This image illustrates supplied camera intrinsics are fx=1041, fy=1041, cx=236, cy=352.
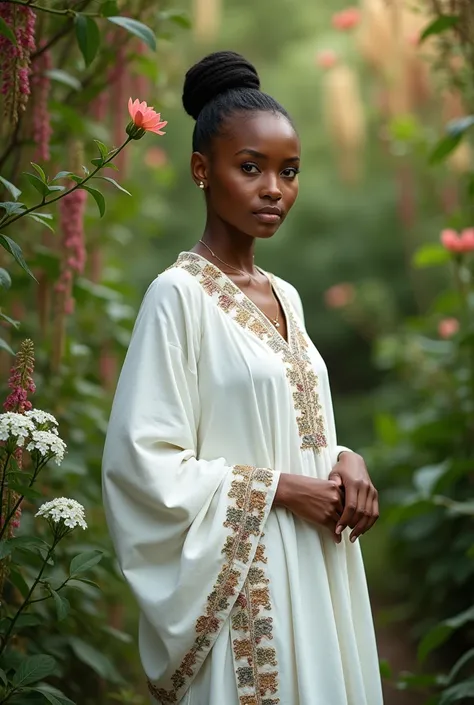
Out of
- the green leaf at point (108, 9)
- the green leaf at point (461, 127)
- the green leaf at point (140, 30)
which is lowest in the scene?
the green leaf at point (140, 30)

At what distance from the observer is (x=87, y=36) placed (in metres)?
2.05

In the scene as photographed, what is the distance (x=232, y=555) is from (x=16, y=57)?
1.01 metres

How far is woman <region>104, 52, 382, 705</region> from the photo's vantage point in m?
1.87

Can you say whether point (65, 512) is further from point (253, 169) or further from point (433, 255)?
point (433, 255)

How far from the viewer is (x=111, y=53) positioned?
292 cm

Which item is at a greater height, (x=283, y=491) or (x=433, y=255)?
(x=433, y=255)

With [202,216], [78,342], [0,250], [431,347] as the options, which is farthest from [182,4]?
[0,250]

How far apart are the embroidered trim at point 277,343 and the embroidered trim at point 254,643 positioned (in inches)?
11.7

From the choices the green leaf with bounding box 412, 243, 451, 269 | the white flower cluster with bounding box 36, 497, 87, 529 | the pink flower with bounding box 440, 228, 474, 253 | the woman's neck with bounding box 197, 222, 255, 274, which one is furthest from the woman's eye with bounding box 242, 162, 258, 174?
the green leaf with bounding box 412, 243, 451, 269

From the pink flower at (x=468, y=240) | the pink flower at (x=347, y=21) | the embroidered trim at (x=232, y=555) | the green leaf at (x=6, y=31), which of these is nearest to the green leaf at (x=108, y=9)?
the green leaf at (x=6, y=31)

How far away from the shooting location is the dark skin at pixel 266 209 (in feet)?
6.32

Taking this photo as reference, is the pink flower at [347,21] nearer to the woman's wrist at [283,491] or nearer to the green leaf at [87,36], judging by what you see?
the green leaf at [87,36]

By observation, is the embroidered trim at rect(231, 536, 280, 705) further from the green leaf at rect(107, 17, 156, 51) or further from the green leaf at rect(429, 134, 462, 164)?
the green leaf at rect(429, 134, 462, 164)

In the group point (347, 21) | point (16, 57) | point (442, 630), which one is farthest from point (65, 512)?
point (347, 21)
